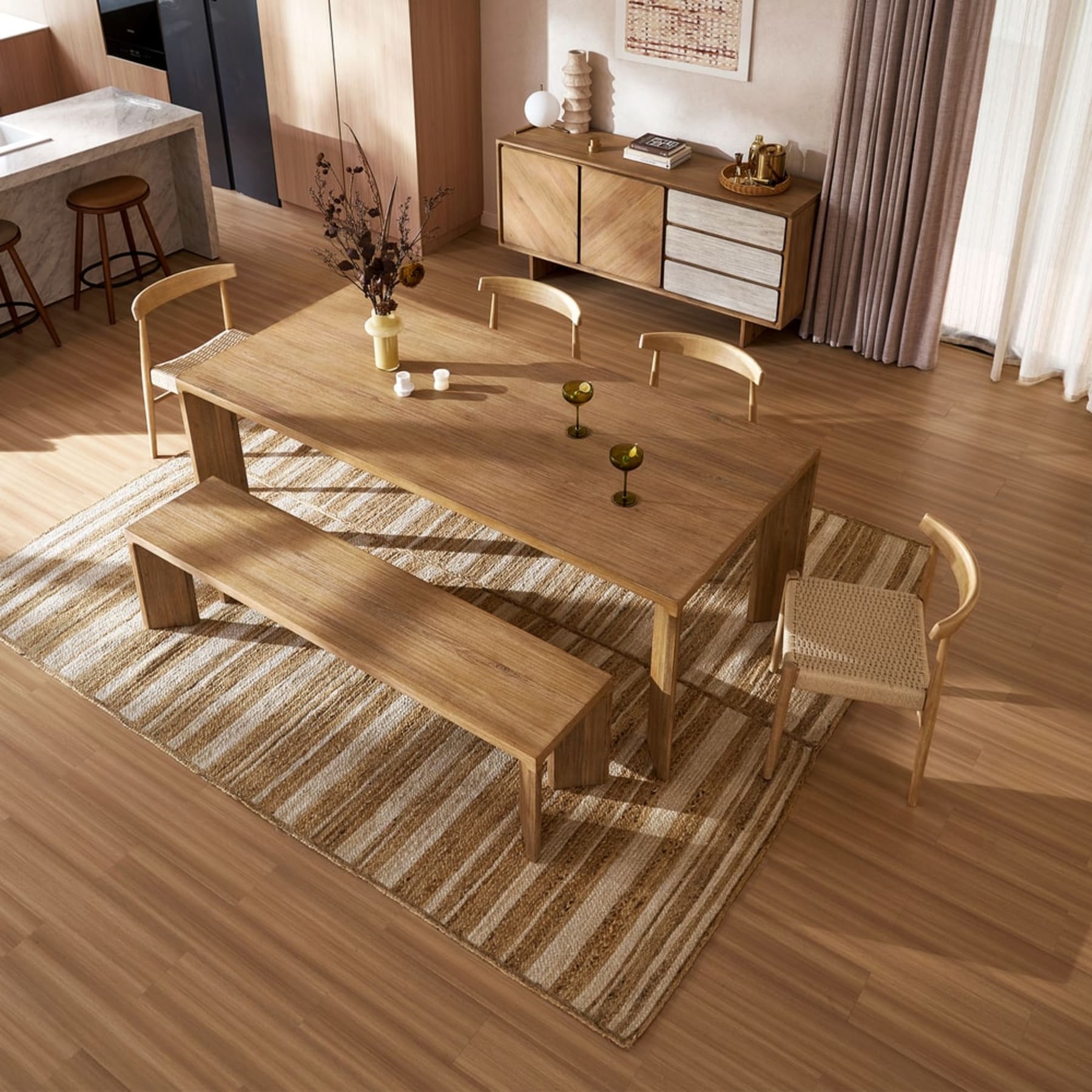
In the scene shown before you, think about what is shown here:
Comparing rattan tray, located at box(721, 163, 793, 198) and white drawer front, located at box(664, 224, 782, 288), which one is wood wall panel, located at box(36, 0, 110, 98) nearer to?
white drawer front, located at box(664, 224, 782, 288)

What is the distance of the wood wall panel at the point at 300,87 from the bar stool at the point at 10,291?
159cm

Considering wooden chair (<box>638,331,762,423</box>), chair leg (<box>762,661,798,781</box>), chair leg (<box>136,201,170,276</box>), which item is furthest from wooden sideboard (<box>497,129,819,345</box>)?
chair leg (<box>762,661,798,781</box>)

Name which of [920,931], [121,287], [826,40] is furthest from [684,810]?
[121,287]

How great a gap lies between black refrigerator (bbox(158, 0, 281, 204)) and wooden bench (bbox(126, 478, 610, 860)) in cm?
349

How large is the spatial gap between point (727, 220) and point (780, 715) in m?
2.74

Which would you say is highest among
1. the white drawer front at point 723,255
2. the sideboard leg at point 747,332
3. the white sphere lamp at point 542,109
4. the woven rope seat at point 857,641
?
the white sphere lamp at point 542,109

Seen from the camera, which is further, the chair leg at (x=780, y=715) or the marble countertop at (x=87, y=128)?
the marble countertop at (x=87, y=128)

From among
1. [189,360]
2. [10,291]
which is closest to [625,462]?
[189,360]

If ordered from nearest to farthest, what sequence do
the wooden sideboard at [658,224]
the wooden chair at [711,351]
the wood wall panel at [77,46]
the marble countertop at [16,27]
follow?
the wooden chair at [711,351]
the wooden sideboard at [658,224]
the wood wall panel at [77,46]
the marble countertop at [16,27]

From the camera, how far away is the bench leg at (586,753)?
350 centimetres

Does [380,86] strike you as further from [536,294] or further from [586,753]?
[586,753]

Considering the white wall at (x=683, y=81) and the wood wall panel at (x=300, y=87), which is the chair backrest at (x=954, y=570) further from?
the wood wall panel at (x=300, y=87)

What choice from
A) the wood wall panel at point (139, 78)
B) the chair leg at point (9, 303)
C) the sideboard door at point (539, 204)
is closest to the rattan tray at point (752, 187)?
the sideboard door at point (539, 204)

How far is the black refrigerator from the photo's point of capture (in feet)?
21.8
